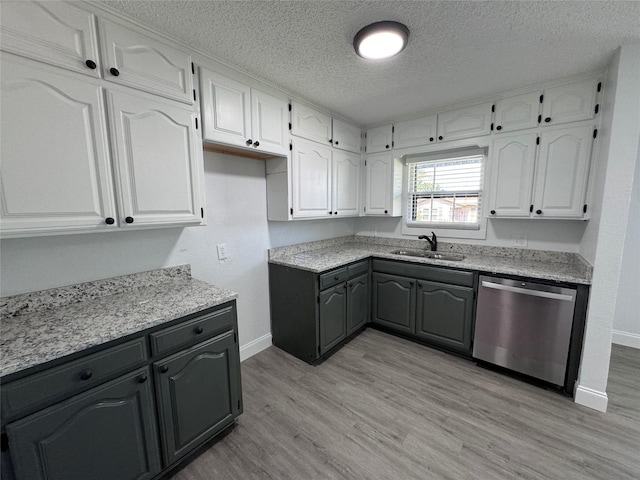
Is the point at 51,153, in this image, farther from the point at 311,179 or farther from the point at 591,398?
the point at 591,398

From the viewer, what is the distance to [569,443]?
1625 millimetres

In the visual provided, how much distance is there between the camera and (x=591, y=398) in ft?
6.21

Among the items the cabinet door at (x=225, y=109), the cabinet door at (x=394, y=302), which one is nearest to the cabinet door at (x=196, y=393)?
the cabinet door at (x=225, y=109)

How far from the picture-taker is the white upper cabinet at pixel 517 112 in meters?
2.26

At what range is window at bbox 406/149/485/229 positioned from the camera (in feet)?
9.34

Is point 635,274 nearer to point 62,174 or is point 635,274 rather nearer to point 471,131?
point 471,131

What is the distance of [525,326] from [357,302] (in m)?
1.44

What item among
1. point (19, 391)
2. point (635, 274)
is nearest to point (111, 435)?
point (19, 391)

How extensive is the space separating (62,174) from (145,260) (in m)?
0.71

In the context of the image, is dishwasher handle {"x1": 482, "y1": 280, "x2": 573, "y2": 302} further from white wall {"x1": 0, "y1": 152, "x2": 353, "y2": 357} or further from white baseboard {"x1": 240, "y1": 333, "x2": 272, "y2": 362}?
white baseboard {"x1": 240, "y1": 333, "x2": 272, "y2": 362}

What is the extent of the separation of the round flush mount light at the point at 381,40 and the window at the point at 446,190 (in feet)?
5.45

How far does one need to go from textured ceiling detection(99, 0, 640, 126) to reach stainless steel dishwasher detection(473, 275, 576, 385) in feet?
5.35

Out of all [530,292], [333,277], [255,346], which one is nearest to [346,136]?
[333,277]

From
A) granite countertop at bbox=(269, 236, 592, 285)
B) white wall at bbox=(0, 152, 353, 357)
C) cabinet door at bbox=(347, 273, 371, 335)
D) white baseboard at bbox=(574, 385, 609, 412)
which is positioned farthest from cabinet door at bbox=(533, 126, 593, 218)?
white wall at bbox=(0, 152, 353, 357)
